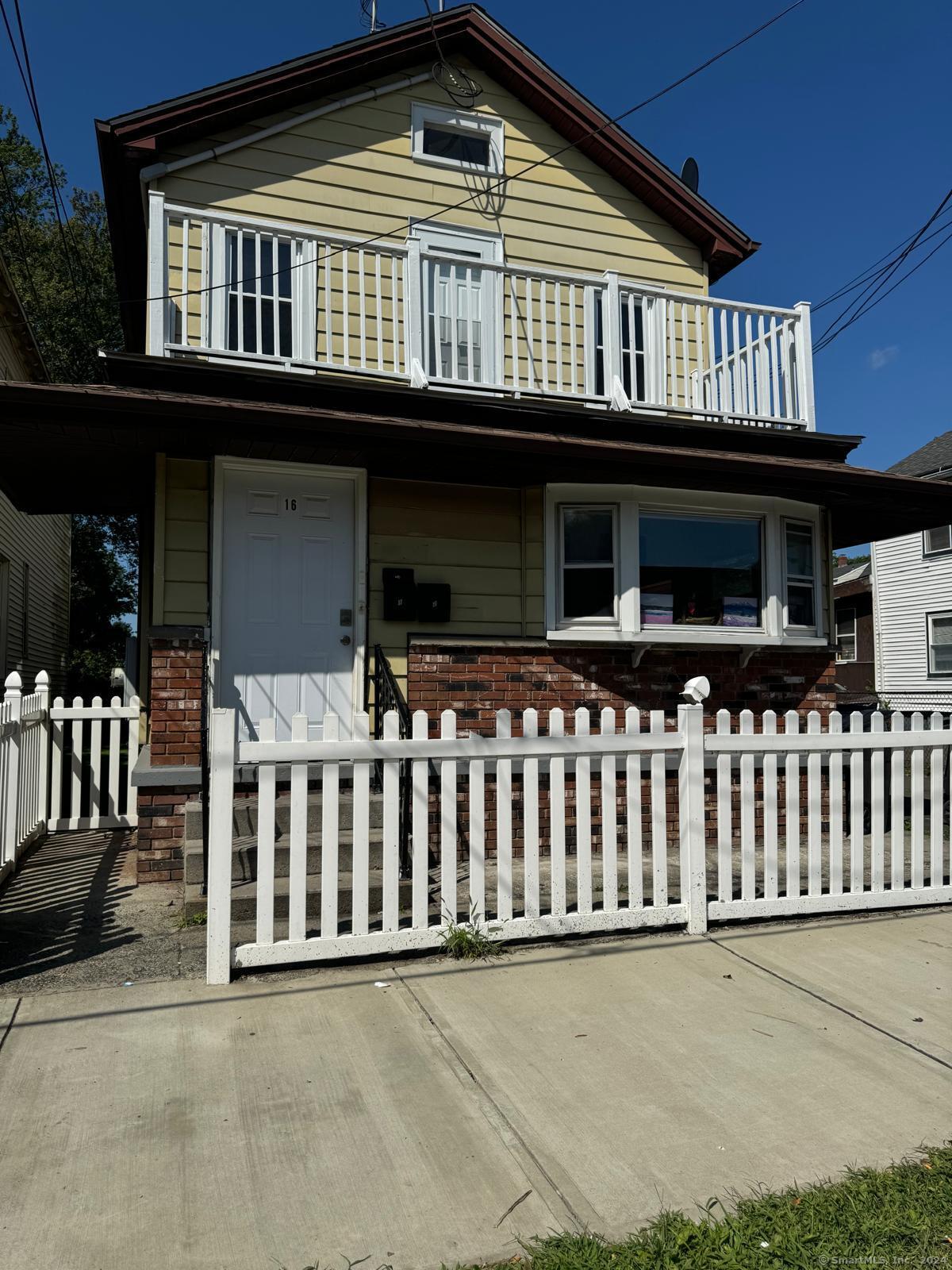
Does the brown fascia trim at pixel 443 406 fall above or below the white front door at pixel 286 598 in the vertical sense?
above

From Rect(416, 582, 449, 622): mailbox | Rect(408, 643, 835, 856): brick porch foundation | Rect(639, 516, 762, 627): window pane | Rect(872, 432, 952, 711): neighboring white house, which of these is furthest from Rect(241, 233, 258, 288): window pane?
Rect(872, 432, 952, 711): neighboring white house

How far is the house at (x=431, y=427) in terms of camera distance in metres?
6.79

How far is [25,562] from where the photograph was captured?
1429 centimetres

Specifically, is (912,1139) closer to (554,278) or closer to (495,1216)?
(495,1216)

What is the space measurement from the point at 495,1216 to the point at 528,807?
2.35 m

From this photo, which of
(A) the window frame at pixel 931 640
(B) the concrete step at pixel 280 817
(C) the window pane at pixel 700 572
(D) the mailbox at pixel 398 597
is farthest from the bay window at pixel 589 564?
(A) the window frame at pixel 931 640

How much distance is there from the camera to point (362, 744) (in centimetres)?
441

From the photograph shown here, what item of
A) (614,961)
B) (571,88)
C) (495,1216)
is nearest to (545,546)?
(614,961)

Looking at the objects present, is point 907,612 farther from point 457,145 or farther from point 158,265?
point 158,265

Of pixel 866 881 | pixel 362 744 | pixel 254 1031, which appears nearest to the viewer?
pixel 254 1031

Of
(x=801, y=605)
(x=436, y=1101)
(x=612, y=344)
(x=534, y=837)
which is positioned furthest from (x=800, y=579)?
(x=436, y=1101)

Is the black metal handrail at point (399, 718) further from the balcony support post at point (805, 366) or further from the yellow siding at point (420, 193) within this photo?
the balcony support post at point (805, 366)

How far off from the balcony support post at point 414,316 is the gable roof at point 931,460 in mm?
17611

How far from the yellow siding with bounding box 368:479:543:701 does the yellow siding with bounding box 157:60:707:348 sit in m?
1.95
